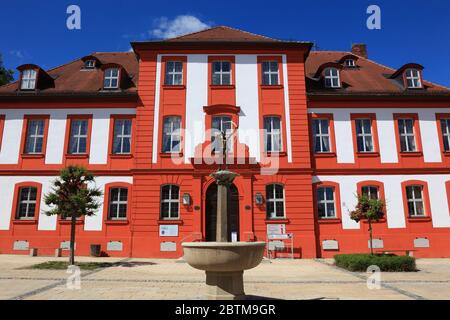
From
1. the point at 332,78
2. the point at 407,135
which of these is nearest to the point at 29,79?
the point at 332,78

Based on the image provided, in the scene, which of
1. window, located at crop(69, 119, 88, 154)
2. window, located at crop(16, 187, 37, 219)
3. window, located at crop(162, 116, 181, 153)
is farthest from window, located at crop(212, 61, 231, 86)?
window, located at crop(16, 187, 37, 219)

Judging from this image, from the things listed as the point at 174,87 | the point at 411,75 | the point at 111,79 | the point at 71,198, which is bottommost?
the point at 71,198

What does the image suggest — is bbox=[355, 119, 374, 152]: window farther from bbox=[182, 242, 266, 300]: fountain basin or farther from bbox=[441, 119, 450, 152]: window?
bbox=[182, 242, 266, 300]: fountain basin

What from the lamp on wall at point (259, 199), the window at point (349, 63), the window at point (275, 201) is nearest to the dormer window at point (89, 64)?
the lamp on wall at point (259, 199)

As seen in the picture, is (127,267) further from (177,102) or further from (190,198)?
(177,102)

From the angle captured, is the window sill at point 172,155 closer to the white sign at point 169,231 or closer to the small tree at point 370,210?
the white sign at point 169,231

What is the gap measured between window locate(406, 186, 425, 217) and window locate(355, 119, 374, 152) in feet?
9.74

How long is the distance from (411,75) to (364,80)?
2584 millimetres

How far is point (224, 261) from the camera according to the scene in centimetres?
639

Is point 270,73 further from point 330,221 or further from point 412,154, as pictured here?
point 412,154

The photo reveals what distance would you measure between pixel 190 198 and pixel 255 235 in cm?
374

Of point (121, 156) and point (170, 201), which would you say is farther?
point (121, 156)

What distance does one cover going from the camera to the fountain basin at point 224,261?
639 cm
